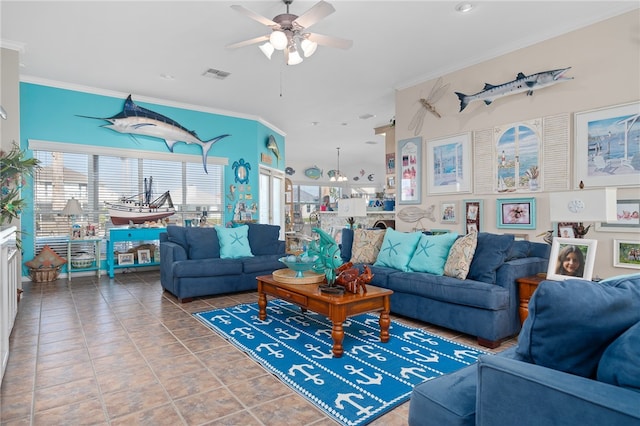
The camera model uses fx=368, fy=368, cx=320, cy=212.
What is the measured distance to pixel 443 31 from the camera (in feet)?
13.4

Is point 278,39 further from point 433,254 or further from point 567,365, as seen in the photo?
point 567,365

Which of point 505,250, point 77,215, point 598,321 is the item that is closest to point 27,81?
point 77,215

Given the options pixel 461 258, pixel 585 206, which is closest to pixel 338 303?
pixel 461 258

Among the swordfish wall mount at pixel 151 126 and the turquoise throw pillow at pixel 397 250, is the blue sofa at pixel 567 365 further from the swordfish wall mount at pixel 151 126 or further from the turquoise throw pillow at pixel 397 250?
the swordfish wall mount at pixel 151 126

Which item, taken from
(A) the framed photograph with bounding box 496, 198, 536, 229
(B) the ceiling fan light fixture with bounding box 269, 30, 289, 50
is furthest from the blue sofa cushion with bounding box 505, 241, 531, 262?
(B) the ceiling fan light fixture with bounding box 269, 30, 289, 50

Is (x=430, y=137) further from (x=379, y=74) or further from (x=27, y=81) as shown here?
(x=27, y=81)

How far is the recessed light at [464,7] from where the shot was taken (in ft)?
11.6

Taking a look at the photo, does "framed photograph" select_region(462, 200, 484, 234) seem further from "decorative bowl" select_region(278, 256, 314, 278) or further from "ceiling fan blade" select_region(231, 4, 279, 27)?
"ceiling fan blade" select_region(231, 4, 279, 27)

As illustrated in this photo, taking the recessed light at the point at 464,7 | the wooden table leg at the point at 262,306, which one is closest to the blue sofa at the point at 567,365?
the wooden table leg at the point at 262,306

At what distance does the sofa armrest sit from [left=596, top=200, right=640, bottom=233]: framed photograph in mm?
3325

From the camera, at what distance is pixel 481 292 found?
3.00 m

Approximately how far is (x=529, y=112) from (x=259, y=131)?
5171 mm

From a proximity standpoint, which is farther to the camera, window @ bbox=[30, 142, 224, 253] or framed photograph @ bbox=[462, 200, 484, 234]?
window @ bbox=[30, 142, 224, 253]

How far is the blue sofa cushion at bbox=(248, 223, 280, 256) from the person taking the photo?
207 inches
